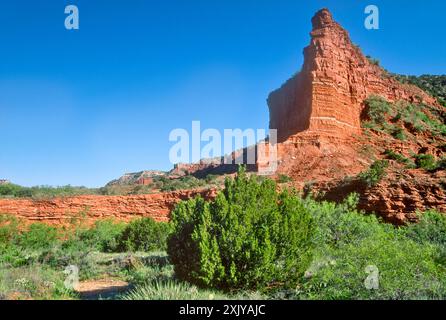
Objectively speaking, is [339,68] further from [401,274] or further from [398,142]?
[401,274]

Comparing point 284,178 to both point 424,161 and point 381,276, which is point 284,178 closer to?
point 424,161

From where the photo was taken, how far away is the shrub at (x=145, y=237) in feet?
50.6

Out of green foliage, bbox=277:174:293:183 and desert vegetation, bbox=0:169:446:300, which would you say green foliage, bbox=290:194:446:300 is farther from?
green foliage, bbox=277:174:293:183

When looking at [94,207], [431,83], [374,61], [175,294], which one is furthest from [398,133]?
[175,294]

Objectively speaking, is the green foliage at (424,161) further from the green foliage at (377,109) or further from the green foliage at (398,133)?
the green foliage at (377,109)

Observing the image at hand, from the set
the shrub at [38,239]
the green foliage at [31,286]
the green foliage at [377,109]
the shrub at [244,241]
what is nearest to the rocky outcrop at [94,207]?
the shrub at [38,239]

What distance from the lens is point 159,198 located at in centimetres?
2425

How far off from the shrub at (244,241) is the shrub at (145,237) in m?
7.91

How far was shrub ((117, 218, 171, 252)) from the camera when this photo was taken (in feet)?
50.6

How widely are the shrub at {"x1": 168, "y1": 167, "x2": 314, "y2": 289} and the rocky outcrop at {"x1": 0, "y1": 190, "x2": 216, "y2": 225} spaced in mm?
14571

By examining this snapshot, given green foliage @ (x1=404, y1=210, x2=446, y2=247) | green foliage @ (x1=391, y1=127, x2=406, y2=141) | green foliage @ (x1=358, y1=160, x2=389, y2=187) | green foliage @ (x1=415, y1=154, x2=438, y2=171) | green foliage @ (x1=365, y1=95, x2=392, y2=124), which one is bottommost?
green foliage @ (x1=404, y1=210, x2=446, y2=247)

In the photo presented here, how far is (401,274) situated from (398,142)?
1163 inches

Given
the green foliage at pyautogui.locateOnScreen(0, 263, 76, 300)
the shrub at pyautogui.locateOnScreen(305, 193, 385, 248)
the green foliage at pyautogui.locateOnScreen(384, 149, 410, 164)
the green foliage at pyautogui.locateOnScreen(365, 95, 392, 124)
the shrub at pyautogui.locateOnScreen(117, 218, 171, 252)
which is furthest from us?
the green foliage at pyautogui.locateOnScreen(365, 95, 392, 124)

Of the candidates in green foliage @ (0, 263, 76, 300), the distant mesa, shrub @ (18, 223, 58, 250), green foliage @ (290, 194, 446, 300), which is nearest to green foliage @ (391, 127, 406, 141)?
the distant mesa
